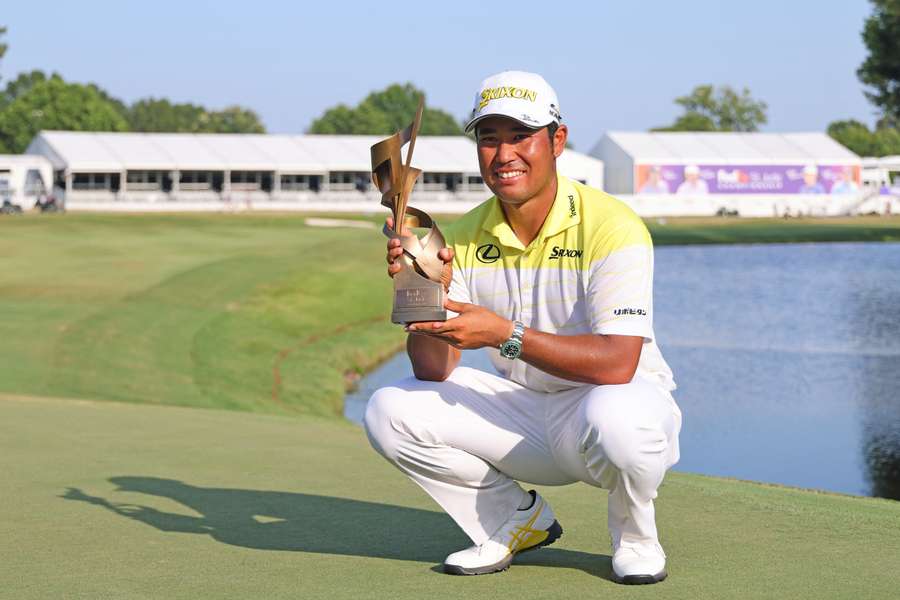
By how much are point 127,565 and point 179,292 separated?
21.9 m

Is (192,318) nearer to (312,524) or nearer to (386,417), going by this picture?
(312,524)

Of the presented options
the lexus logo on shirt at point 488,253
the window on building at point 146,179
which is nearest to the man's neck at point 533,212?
the lexus logo on shirt at point 488,253

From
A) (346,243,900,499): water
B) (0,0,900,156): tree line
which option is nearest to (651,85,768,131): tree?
(0,0,900,156): tree line

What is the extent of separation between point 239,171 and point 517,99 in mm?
82855

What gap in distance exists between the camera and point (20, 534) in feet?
18.5

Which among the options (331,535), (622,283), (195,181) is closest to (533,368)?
(622,283)

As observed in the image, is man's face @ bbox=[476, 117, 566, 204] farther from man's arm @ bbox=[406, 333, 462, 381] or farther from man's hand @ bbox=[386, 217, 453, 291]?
man's arm @ bbox=[406, 333, 462, 381]

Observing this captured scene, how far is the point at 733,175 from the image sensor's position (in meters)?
89.5

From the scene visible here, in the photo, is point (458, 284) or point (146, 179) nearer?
point (458, 284)

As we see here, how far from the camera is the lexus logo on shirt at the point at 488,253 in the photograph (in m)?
4.95

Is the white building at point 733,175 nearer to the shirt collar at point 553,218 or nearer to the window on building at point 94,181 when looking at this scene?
the window on building at point 94,181

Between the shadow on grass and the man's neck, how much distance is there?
130cm

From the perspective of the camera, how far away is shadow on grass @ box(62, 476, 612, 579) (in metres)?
5.21

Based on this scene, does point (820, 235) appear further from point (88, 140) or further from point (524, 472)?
point (524, 472)
